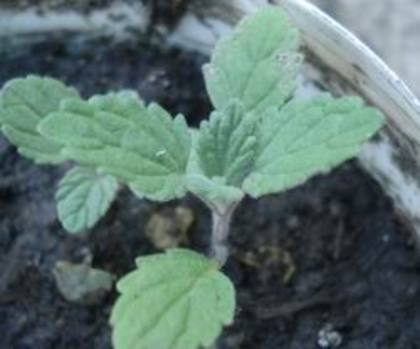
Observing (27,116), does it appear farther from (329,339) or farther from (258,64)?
(329,339)

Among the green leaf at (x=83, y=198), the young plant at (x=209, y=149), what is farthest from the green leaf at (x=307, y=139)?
the green leaf at (x=83, y=198)

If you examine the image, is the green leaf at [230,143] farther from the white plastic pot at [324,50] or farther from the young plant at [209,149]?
the white plastic pot at [324,50]

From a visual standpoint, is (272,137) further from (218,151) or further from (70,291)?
(70,291)

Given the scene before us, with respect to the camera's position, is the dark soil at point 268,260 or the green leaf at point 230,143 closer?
the green leaf at point 230,143

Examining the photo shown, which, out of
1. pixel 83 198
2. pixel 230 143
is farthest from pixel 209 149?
pixel 83 198

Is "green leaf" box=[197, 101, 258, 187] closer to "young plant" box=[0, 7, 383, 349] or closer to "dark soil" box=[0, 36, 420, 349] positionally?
"young plant" box=[0, 7, 383, 349]

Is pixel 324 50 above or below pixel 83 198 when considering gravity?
above
